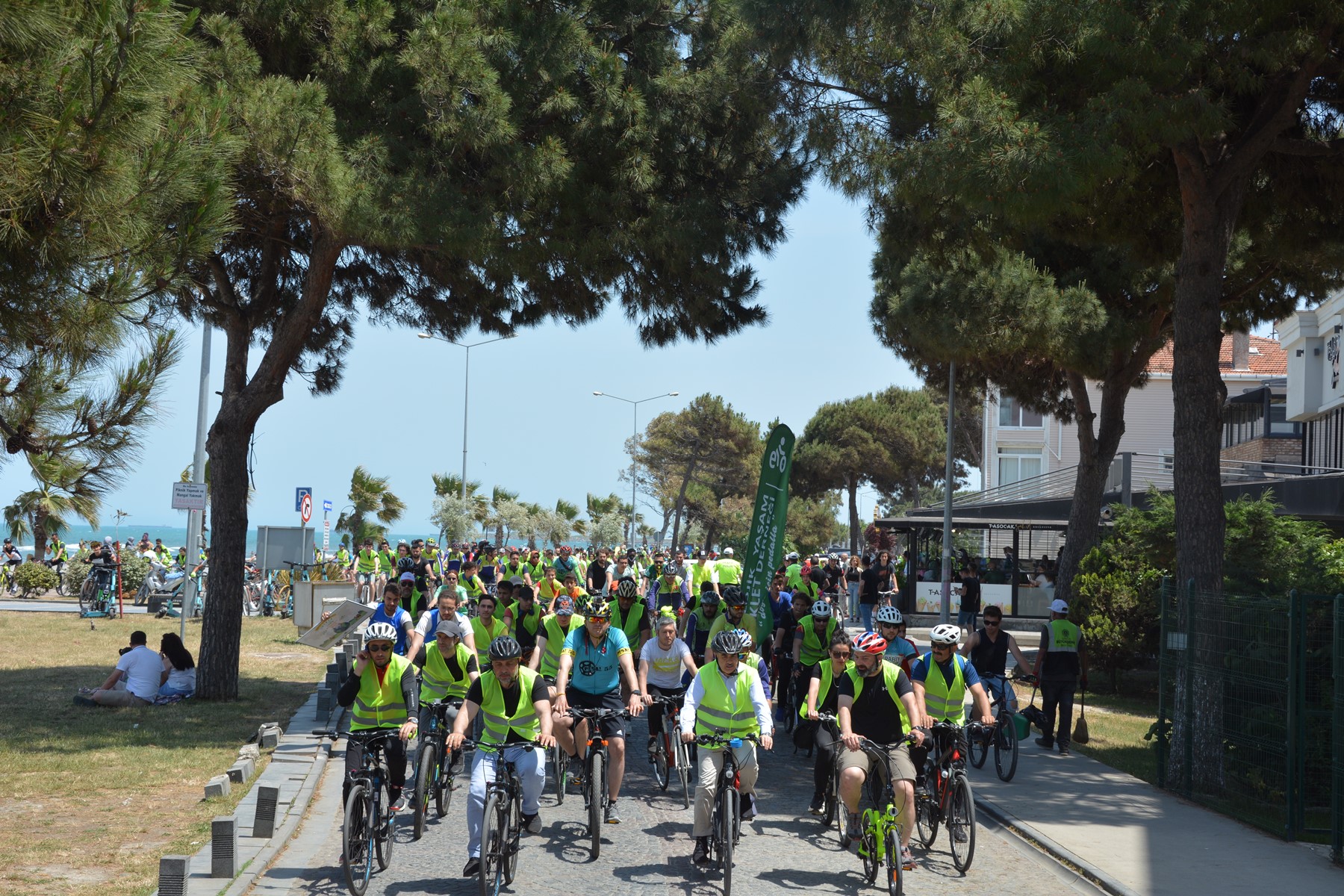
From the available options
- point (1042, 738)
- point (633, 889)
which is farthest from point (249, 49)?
point (1042, 738)

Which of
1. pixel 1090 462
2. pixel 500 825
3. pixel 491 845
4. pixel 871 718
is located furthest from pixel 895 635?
pixel 1090 462

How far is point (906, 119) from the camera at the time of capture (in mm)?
13977

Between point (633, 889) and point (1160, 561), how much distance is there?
14.4 meters

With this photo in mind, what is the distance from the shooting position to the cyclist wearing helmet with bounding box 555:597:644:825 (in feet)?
32.5

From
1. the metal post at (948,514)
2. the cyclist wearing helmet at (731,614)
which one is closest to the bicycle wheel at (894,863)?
the cyclist wearing helmet at (731,614)

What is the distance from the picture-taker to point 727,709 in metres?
8.73

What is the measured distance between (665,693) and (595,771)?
2.50 meters

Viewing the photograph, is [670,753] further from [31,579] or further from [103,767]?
[31,579]

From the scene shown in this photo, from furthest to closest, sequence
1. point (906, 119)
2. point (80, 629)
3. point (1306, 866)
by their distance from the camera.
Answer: point (80, 629) < point (906, 119) < point (1306, 866)

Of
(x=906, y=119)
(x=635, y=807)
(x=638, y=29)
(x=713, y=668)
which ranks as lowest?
(x=635, y=807)

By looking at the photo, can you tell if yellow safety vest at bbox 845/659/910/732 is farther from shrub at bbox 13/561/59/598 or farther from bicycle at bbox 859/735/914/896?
shrub at bbox 13/561/59/598

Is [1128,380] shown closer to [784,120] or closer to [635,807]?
[784,120]

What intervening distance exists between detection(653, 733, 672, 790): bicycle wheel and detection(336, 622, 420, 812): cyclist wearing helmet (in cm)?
373

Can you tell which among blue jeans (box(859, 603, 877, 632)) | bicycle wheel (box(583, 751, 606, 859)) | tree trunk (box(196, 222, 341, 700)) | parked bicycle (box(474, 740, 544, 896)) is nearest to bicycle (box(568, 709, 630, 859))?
bicycle wheel (box(583, 751, 606, 859))
